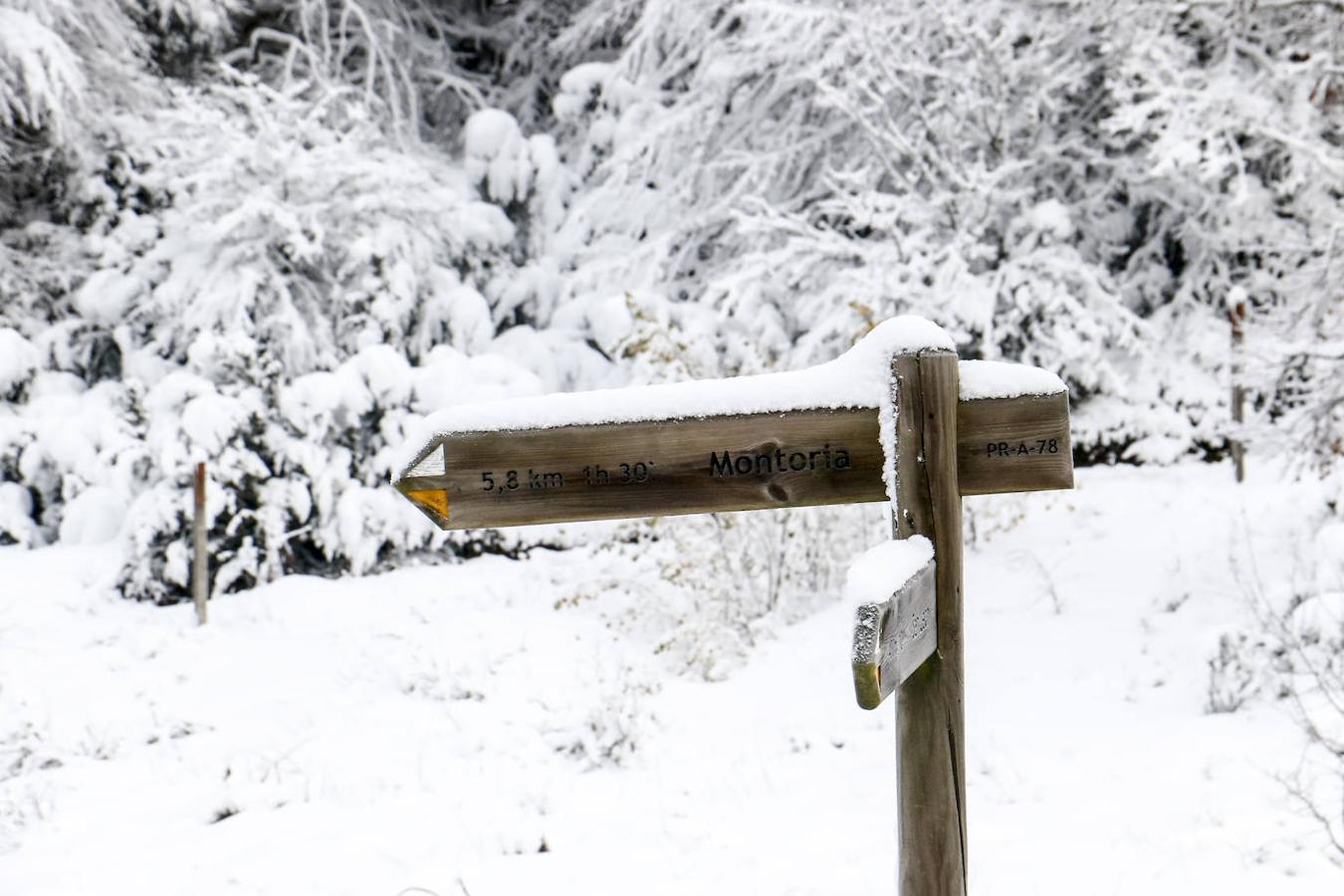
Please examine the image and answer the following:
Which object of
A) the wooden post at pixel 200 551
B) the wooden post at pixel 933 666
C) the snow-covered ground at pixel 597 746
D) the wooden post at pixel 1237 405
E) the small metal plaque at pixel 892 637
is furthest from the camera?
the wooden post at pixel 1237 405

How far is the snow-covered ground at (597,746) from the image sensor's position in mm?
3389

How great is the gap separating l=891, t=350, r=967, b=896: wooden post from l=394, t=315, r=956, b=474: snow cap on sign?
2.5 inches

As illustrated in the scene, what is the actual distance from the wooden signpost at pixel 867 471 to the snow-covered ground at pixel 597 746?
135 centimetres

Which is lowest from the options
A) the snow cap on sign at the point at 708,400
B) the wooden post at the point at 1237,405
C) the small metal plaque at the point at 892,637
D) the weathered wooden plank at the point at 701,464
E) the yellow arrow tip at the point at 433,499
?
the small metal plaque at the point at 892,637

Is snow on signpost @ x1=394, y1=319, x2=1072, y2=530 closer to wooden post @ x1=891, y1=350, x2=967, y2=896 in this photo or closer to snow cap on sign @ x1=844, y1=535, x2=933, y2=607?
wooden post @ x1=891, y1=350, x2=967, y2=896

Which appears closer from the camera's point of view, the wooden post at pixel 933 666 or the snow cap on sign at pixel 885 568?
the snow cap on sign at pixel 885 568

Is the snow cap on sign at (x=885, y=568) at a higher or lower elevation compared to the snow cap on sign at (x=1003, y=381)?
lower

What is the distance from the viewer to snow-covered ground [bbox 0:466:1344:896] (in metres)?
3.39

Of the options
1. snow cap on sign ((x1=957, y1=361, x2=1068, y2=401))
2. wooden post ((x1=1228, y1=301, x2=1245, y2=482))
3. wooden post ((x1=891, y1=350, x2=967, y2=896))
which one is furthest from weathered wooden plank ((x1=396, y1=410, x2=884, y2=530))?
wooden post ((x1=1228, y1=301, x2=1245, y2=482))

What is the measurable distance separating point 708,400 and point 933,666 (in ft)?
2.35

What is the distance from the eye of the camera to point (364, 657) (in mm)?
6012

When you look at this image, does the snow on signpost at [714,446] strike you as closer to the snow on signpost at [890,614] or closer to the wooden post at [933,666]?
the wooden post at [933,666]

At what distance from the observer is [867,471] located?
209cm

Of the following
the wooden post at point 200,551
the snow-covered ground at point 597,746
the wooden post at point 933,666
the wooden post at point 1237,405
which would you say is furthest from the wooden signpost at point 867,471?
the wooden post at point 1237,405
